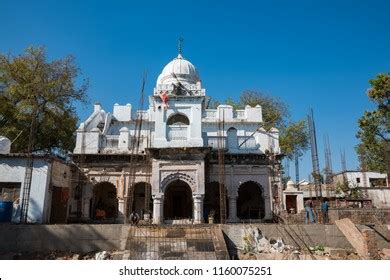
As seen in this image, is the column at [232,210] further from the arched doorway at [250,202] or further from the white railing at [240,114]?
the white railing at [240,114]

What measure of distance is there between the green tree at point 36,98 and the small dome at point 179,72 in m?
6.33

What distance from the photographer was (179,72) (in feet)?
86.3

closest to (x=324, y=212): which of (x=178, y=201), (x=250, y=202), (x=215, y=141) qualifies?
(x=250, y=202)

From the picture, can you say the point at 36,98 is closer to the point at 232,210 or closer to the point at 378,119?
the point at 232,210

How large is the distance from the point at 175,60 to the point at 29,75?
36.5ft

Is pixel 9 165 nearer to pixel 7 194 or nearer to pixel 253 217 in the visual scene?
pixel 7 194

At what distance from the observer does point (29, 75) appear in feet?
74.8

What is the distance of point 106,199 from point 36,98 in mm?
8401

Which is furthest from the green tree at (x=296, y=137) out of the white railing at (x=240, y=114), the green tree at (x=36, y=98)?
the green tree at (x=36, y=98)

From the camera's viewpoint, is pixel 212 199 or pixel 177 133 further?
pixel 212 199

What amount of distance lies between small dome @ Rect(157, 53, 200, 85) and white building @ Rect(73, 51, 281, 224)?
4321mm

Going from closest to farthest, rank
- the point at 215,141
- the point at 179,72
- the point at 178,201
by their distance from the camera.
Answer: the point at 215,141 < the point at 178,201 < the point at 179,72

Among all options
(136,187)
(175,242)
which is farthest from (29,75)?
(175,242)
